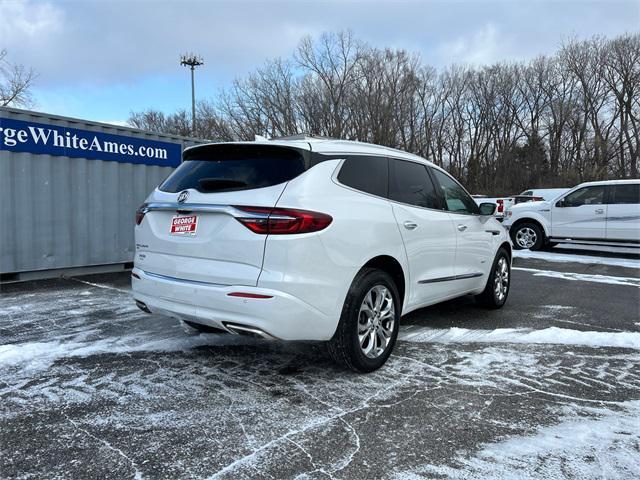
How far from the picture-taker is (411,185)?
4410mm

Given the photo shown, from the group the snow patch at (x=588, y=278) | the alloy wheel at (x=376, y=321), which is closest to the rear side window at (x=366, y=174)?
the alloy wheel at (x=376, y=321)

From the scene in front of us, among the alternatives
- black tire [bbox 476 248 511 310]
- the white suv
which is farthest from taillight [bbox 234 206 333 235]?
black tire [bbox 476 248 511 310]

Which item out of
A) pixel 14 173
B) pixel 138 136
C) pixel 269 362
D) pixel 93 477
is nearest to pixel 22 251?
pixel 14 173

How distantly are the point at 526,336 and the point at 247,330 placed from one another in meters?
3.05

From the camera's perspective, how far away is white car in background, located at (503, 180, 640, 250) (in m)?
11.5

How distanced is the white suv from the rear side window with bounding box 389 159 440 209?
0.8 inches

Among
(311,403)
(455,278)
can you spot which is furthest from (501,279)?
(311,403)

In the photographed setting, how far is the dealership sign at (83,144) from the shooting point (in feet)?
23.2

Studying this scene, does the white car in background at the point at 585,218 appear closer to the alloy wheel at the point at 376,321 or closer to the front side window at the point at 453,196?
the front side window at the point at 453,196

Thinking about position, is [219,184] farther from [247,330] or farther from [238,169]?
[247,330]

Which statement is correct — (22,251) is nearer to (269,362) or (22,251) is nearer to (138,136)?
(138,136)

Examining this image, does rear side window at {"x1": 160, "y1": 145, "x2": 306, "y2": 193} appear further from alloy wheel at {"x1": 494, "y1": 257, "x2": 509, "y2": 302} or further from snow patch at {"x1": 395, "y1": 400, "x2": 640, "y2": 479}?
alloy wheel at {"x1": 494, "y1": 257, "x2": 509, "y2": 302}

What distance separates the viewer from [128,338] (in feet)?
14.9

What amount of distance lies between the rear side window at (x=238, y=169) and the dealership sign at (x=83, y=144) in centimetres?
463
